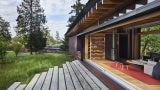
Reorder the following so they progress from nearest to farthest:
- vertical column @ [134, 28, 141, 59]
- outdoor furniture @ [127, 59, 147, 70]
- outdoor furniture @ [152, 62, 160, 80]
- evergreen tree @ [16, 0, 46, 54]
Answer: outdoor furniture @ [152, 62, 160, 80] → outdoor furniture @ [127, 59, 147, 70] → vertical column @ [134, 28, 141, 59] → evergreen tree @ [16, 0, 46, 54]

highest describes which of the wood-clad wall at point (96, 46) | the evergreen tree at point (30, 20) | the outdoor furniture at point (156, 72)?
the evergreen tree at point (30, 20)

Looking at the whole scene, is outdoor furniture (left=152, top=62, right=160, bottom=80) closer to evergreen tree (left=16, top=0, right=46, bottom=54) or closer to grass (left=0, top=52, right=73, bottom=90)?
grass (left=0, top=52, right=73, bottom=90)

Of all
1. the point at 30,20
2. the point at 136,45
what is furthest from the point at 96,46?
the point at 30,20

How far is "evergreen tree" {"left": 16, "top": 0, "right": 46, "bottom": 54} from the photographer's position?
133 feet

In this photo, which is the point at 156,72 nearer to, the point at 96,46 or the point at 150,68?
the point at 150,68

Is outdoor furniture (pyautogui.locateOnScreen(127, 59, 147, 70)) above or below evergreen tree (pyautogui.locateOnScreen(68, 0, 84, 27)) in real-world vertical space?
below

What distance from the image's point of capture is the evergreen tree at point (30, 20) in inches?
1601

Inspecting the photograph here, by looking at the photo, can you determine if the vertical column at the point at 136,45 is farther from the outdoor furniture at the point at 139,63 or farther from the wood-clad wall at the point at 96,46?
the outdoor furniture at the point at 139,63

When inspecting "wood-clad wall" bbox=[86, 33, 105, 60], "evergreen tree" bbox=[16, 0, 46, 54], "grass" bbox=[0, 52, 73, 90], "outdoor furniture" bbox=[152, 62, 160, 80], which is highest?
"evergreen tree" bbox=[16, 0, 46, 54]

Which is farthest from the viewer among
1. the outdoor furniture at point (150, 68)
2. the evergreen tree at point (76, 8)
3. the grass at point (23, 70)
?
the evergreen tree at point (76, 8)

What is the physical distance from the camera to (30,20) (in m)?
41.1

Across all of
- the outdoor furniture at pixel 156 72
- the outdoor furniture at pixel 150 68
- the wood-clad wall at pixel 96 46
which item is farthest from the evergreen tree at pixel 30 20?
the outdoor furniture at pixel 156 72

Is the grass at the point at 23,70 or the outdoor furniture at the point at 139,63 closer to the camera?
the outdoor furniture at the point at 139,63

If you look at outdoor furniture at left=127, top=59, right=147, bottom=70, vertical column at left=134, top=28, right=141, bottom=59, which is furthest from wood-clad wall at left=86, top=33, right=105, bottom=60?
outdoor furniture at left=127, top=59, right=147, bottom=70
